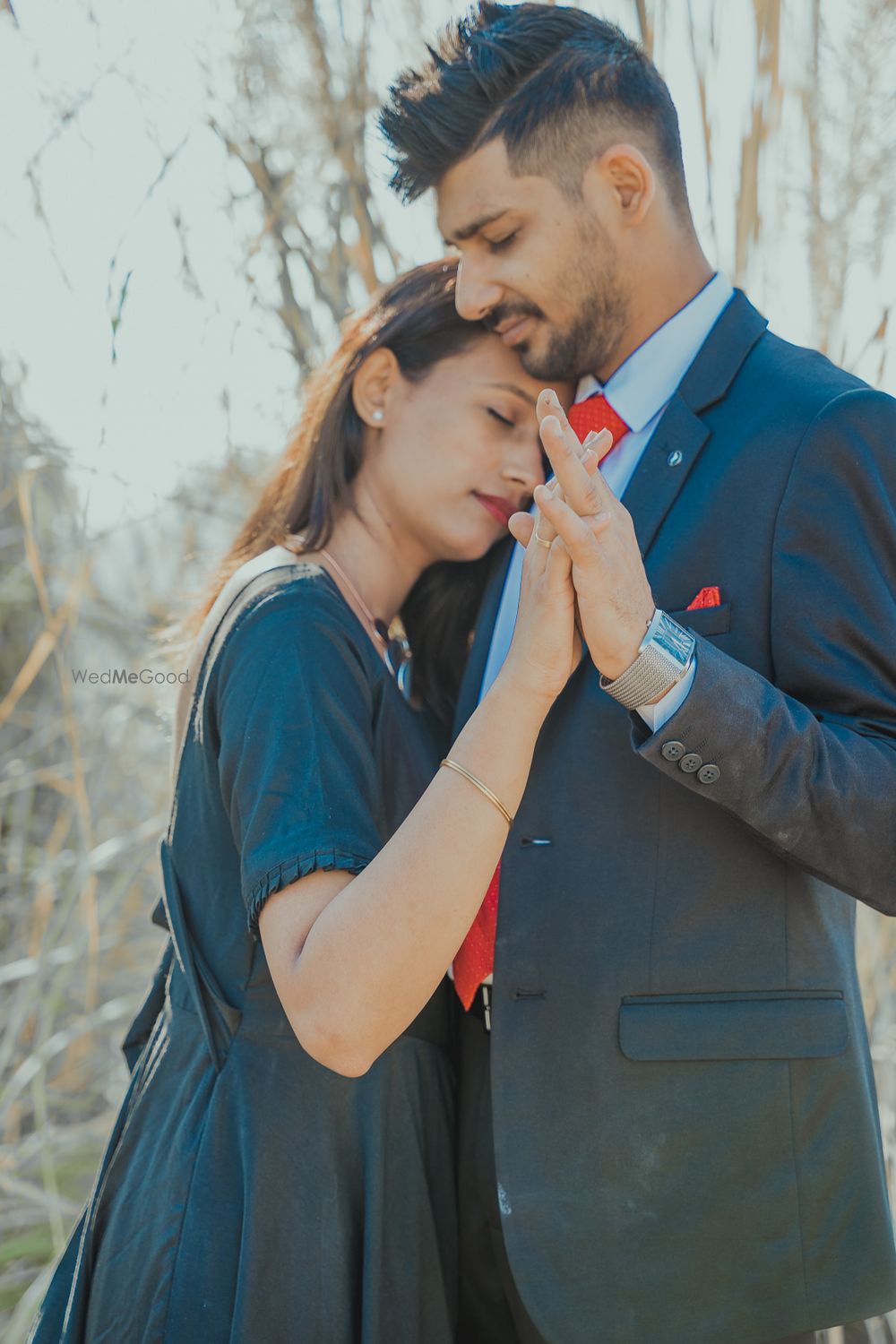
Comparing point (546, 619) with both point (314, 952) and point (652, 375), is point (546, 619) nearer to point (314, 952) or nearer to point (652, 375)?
point (314, 952)

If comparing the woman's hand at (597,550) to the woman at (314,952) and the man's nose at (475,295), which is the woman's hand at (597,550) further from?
the man's nose at (475,295)

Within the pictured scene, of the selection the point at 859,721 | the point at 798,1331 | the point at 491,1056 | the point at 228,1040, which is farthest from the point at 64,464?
the point at 798,1331

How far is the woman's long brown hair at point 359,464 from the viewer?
6.84 feet

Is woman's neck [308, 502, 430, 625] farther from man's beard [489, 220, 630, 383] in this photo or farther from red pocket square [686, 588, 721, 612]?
red pocket square [686, 588, 721, 612]

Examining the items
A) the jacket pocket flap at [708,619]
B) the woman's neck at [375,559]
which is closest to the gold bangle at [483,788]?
the jacket pocket flap at [708,619]

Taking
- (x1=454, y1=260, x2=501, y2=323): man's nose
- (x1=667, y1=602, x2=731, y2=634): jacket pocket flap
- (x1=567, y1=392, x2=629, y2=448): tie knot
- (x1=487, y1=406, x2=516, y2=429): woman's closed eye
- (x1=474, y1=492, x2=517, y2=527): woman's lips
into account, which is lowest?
(x1=667, y1=602, x2=731, y2=634): jacket pocket flap

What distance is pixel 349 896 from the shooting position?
139cm

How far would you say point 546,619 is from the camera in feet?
4.73

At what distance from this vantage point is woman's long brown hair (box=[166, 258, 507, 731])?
208 centimetres

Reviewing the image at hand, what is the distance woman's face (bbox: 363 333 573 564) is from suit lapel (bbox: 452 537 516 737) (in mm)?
46

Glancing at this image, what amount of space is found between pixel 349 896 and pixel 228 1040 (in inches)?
17.5

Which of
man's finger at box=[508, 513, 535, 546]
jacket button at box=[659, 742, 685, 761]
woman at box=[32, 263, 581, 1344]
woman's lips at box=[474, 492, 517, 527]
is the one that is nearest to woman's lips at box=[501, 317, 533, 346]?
woman at box=[32, 263, 581, 1344]

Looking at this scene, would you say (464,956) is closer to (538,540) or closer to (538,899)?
(538,899)

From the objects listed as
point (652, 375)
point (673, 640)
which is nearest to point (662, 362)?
point (652, 375)
